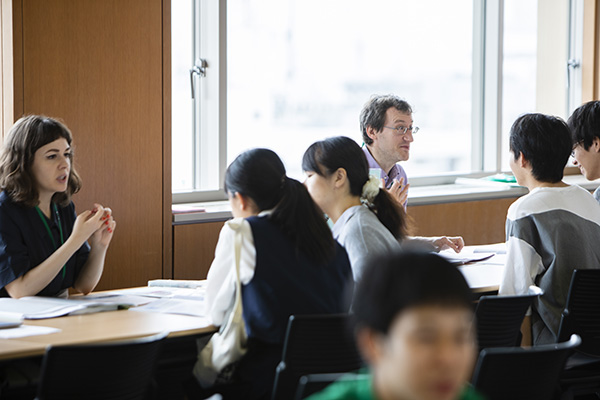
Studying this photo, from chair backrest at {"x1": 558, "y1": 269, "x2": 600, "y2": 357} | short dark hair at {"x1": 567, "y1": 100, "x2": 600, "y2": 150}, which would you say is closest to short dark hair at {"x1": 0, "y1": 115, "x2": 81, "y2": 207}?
chair backrest at {"x1": 558, "y1": 269, "x2": 600, "y2": 357}

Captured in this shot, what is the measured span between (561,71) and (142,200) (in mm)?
4360

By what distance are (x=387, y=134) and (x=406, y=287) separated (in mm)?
3010

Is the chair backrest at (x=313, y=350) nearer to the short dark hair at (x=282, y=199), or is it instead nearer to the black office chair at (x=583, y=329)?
the short dark hair at (x=282, y=199)

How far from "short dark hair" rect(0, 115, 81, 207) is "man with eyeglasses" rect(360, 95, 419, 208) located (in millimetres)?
1724

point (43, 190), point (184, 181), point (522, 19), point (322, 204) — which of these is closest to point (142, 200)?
point (184, 181)

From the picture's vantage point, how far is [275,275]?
2484 millimetres

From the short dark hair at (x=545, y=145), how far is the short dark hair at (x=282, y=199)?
3.63 feet

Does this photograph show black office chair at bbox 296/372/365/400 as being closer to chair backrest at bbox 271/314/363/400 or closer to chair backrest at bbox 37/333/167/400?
chair backrest at bbox 271/314/363/400

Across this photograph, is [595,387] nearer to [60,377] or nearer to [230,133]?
[60,377]

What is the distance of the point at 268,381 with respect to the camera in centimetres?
252

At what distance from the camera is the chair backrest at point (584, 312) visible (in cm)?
302

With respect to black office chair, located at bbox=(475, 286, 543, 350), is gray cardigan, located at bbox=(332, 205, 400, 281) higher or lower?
higher

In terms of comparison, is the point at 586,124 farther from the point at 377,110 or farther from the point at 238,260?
the point at 238,260

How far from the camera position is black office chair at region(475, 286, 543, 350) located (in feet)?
8.88
